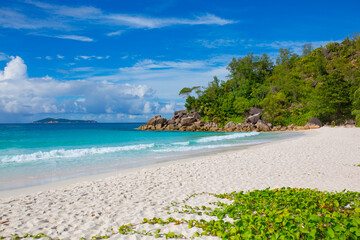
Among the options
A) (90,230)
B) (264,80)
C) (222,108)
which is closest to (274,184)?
(90,230)

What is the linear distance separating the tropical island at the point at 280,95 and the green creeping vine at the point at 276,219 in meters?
45.1

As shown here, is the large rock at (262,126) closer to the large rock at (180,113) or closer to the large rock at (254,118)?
the large rock at (254,118)

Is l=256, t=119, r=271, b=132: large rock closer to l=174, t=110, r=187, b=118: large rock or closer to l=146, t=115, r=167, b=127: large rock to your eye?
l=174, t=110, r=187, b=118: large rock

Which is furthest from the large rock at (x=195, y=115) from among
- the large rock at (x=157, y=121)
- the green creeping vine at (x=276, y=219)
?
the green creeping vine at (x=276, y=219)

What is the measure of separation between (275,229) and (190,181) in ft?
16.4

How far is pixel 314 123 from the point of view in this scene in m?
46.1

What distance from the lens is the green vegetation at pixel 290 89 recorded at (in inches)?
1778

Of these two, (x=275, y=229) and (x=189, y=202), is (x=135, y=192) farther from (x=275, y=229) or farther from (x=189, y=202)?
(x=275, y=229)

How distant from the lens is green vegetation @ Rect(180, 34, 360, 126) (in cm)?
4516

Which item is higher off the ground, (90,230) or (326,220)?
(326,220)

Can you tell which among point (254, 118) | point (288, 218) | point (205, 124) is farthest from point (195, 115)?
point (288, 218)

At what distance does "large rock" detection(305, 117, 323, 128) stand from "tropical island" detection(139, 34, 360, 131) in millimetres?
215

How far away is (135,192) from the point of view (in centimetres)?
702

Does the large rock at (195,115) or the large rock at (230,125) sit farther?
the large rock at (195,115)
